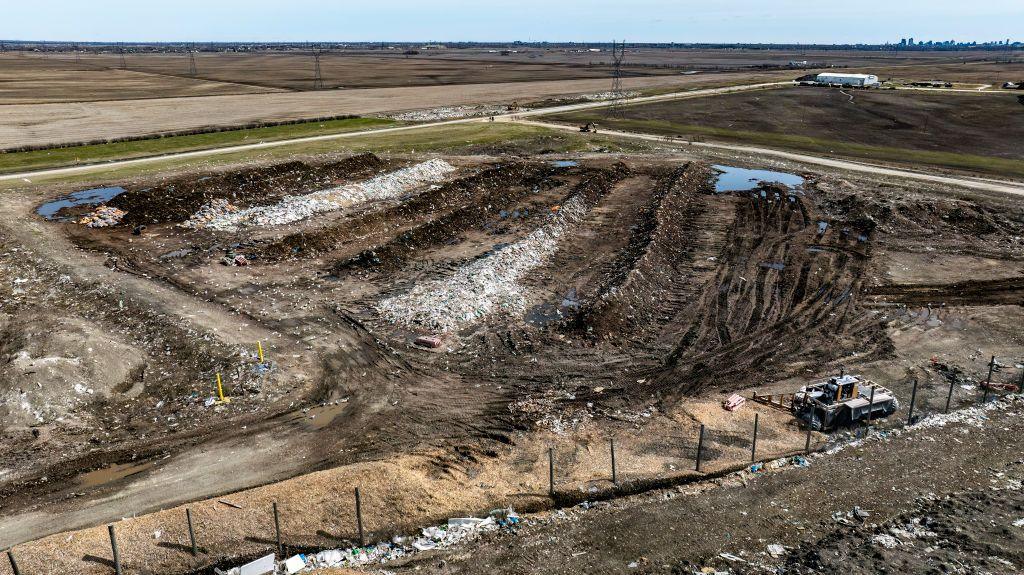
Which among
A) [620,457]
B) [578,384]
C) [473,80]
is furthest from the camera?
[473,80]

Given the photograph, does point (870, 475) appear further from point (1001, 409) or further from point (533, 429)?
point (533, 429)

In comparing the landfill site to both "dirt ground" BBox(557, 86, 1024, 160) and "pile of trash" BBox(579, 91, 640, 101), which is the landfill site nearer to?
"dirt ground" BBox(557, 86, 1024, 160)

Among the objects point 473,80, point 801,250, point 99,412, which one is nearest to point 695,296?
point 801,250

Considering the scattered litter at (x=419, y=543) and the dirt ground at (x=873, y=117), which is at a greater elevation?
the dirt ground at (x=873, y=117)

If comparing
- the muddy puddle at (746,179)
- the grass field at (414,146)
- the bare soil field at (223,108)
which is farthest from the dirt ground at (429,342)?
the bare soil field at (223,108)

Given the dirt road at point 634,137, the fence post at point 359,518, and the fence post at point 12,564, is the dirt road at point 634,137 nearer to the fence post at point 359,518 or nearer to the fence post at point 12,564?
the fence post at point 12,564

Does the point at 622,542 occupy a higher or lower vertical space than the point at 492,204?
lower
